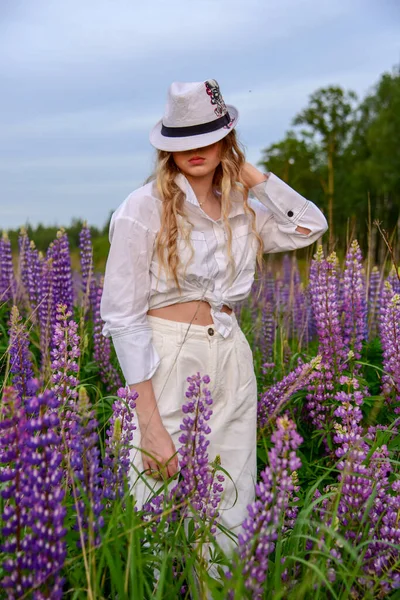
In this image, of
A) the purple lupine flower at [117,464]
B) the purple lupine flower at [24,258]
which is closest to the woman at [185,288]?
the purple lupine flower at [117,464]

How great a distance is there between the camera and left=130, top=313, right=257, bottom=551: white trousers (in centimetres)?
341

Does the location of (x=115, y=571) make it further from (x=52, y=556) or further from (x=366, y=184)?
(x=366, y=184)

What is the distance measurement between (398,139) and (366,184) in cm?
330

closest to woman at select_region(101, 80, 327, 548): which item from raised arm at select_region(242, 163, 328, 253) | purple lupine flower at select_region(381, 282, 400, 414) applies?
raised arm at select_region(242, 163, 328, 253)

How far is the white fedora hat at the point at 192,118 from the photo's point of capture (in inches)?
135

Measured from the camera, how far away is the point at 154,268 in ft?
11.3

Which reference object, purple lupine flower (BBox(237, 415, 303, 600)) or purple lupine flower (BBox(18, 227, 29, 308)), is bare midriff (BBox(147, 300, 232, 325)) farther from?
purple lupine flower (BBox(18, 227, 29, 308))

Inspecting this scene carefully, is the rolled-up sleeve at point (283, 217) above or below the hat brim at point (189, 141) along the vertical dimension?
below

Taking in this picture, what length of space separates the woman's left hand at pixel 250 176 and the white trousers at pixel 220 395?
80 centimetres

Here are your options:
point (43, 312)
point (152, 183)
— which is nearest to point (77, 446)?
point (152, 183)

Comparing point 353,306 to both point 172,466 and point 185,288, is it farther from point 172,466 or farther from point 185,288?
point 172,466

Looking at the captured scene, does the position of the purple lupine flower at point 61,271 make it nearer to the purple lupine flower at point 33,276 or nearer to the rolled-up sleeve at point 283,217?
the purple lupine flower at point 33,276

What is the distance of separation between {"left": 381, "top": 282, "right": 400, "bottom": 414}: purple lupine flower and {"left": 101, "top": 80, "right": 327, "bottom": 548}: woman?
93 centimetres

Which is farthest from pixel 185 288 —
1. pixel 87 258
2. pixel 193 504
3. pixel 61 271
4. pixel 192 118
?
pixel 87 258
